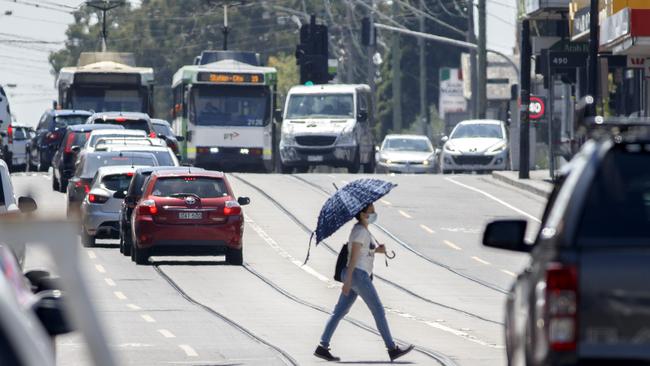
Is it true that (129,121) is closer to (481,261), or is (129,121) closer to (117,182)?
(117,182)

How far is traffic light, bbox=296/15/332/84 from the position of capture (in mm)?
62188

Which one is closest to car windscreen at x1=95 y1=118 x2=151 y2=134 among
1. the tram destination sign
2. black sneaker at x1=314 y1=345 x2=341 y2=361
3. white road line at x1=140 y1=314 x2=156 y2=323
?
the tram destination sign

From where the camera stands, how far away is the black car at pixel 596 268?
8039mm

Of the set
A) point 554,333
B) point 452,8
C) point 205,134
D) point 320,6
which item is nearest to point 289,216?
point 205,134

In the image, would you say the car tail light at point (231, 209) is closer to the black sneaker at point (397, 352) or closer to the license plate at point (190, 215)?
the license plate at point (190, 215)

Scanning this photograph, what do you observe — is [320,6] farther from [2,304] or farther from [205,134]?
[2,304]

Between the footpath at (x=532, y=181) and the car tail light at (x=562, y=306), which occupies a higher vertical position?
the car tail light at (x=562, y=306)

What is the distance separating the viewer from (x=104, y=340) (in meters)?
5.33

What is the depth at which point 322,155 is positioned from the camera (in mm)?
53375

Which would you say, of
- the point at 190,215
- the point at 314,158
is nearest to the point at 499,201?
the point at 314,158

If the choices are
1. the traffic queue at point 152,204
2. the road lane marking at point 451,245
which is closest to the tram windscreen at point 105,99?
the traffic queue at point 152,204

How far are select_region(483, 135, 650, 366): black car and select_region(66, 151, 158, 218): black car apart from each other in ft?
87.8

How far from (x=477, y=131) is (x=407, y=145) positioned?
3821 millimetres

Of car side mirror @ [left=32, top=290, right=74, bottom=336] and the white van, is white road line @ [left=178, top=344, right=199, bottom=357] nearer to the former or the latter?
car side mirror @ [left=32, top=290, right=74, bottom=336]
